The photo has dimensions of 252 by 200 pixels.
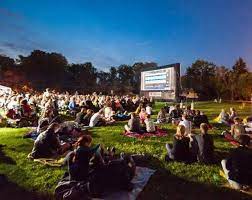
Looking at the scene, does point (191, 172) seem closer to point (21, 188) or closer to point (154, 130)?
point (21, 188)

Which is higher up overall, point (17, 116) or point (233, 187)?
point (17, 116)

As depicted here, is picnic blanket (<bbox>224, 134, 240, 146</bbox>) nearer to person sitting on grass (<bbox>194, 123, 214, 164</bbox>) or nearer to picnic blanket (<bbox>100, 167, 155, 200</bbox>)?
person sitting on grass (<bbox>194, 123, 214, 164</bbox>)

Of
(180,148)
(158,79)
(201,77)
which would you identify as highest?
(201,77)

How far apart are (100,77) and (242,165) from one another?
2547 inches

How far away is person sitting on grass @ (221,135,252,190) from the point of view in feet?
19.6

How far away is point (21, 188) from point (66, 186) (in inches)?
46.5

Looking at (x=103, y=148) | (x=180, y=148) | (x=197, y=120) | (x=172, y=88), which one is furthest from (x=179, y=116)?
(x=103, y=148)

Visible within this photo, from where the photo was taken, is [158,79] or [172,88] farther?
[158,79]

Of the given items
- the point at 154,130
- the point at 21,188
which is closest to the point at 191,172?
the point at 21,188

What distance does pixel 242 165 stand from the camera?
6039 millimetres

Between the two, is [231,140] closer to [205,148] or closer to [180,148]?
[205,148]

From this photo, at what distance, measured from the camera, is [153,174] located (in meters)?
7.04

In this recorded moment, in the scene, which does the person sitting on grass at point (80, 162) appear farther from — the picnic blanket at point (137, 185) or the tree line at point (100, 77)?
the tree line at point (100, 77)

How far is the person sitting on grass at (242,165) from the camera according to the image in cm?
599
